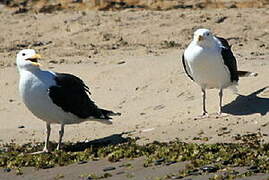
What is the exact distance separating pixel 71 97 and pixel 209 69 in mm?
2407

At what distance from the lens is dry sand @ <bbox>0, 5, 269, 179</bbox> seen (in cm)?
1323

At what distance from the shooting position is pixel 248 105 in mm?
13727

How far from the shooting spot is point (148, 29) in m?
21.3

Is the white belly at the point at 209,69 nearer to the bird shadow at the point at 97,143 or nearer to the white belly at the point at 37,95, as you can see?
the bird shadow at the point at 97,143

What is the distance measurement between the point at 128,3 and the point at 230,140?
12.5 metres

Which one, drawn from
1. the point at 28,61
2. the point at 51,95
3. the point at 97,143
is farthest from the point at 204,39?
the point at 28,61

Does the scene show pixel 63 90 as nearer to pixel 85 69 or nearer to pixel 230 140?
pixel 230 140

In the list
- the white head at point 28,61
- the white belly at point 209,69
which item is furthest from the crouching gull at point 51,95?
the white belly at point 209,69

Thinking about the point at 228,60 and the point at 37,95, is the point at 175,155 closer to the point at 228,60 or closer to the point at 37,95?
the point at 37,95

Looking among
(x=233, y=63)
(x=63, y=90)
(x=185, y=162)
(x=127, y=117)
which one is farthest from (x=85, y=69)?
(x=185, y=162)

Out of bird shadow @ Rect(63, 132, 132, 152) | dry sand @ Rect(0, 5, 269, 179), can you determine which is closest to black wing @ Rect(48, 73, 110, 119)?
bird shadow @ Rect(63, 132, 132, 152)

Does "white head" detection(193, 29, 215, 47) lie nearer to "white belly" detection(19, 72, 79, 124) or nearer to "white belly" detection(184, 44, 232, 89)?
"white belly" detection(184, 44, 232, 89)

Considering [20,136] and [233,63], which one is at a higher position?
[233,63]

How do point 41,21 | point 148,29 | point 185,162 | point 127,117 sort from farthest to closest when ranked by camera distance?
point 41,21, point 148,29, point 127,117, point 185,162
